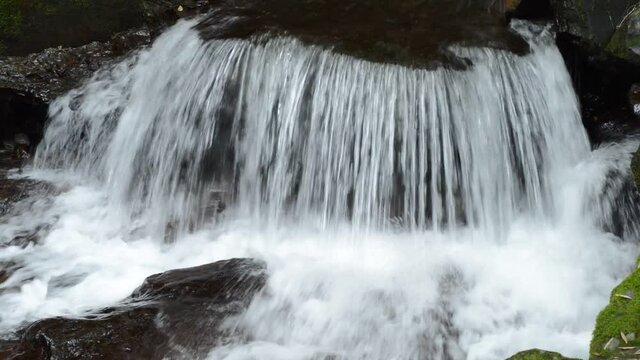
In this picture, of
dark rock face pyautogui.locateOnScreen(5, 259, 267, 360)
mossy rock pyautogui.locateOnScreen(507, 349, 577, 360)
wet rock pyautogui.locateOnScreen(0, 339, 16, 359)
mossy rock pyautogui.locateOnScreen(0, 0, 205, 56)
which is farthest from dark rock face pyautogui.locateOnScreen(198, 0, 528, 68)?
wet rock pyautogui.locateOnScreen(0, 339, 16, 359)

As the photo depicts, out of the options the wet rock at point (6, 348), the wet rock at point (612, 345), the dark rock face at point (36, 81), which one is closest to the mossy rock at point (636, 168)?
the wet rock at point (612, 345)

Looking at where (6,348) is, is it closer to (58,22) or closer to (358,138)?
(358,138)

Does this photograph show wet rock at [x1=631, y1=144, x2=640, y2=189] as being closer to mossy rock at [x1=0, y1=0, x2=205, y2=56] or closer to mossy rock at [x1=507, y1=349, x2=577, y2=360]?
mossy rock at [x1=507, y1=349, x2=577, y2=360]

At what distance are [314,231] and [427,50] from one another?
1993 millimetres

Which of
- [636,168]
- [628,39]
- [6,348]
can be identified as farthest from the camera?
[628,39]

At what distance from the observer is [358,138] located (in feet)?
19.1

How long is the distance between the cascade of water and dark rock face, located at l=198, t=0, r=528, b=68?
7.1 inches

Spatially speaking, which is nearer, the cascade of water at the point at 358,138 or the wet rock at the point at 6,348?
the wet rock at the point at 6,348

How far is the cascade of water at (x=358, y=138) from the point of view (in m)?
5.75

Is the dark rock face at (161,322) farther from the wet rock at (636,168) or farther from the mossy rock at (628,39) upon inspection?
the mossy rock at (628,39)

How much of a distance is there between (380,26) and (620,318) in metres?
4.13

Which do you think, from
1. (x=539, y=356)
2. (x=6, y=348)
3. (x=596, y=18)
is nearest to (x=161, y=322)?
(x=6, y=348)

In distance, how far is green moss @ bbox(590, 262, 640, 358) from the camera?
9.78 feet

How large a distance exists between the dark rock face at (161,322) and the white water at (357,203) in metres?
0.19
